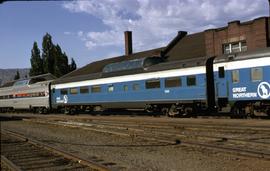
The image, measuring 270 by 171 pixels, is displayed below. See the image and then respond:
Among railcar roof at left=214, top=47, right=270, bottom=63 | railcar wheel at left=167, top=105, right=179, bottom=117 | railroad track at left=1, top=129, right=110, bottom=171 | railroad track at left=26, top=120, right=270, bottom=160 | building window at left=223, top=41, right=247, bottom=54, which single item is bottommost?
railroad track at left=1, top=129, right=110, bottom=171

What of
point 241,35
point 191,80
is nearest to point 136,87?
point 191,80

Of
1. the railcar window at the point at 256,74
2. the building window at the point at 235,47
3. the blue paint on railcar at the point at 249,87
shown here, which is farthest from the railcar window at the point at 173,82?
the building window at the point at 235,47

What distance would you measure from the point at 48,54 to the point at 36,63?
3.15 metres

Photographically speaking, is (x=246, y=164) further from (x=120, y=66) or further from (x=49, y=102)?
(x=49, y=102)

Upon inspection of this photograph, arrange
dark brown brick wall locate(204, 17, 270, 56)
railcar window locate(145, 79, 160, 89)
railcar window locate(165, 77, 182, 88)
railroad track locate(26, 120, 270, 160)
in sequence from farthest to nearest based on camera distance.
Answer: dark brown brick wall locate(204, 17, 270, 56)
railcar window locate(145, 79, 160, 89)
railcar window locate(165, 77, 182, 88)
railroad track locate(26, 120, 270, 160)

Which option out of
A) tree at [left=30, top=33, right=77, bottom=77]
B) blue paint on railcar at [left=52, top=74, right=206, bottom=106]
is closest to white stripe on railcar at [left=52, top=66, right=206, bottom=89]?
blue paint on railcar at [left=52, top=74, right=206, bottom=106]

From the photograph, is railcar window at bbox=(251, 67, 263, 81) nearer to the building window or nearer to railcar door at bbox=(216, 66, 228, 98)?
railcar door at bbox=(216, 66, 228, 98)

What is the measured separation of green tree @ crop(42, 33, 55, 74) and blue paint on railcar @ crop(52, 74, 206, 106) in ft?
147

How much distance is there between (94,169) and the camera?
10422 mm

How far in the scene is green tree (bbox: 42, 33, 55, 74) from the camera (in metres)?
82.1

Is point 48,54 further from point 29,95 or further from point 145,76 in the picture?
point 145,76

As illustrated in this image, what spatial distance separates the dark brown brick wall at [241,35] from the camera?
119 feet

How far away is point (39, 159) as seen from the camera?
12.5 metres

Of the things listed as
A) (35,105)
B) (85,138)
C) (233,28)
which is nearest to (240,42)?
(233,28)
